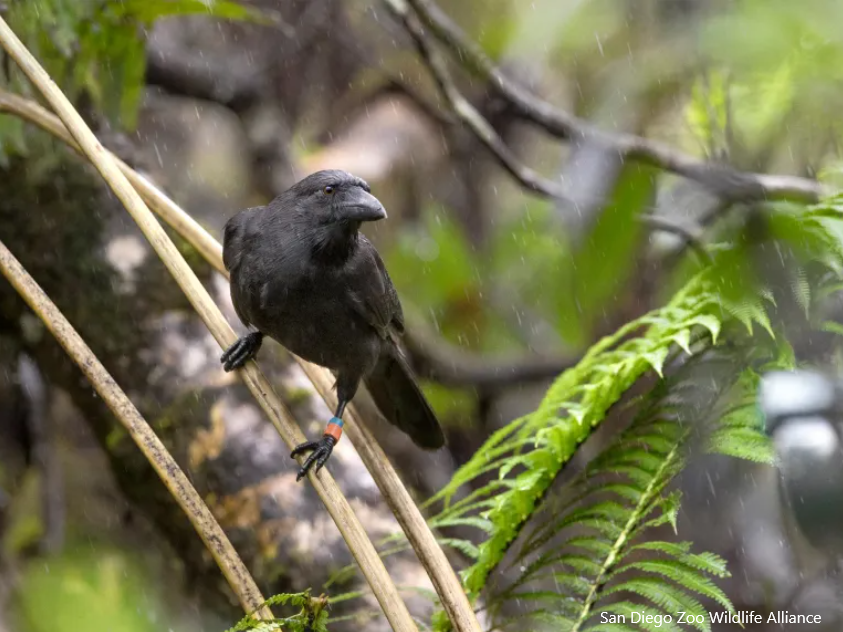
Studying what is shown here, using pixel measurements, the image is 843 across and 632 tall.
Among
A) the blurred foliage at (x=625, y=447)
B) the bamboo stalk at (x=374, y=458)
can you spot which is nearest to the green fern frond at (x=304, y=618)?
the bamboo stalk at (x=374, y=458)

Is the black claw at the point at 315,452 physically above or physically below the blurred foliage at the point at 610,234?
below

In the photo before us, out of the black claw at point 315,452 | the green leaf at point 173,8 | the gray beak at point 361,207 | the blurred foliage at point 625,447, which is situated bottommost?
the blurred foliage at point 625,447

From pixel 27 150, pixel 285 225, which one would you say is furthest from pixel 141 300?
pixel 285 225

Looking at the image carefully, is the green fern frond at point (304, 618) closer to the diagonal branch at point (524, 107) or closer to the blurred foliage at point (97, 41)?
the diagonal branch at point (524, 107)

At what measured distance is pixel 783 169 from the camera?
423 cm

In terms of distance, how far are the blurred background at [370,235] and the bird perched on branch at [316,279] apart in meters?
0.44

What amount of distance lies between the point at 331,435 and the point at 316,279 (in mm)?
426

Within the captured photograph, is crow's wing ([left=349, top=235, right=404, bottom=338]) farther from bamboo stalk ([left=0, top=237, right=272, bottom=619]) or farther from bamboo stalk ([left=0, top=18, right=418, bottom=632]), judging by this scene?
bamboo stalk ([left=0, top=237, right=272, bottom=619])

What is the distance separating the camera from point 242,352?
2412mm

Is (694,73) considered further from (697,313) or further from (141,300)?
(141,300)

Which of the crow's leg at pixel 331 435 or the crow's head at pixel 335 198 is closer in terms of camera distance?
the crow's leg at pixel 331 435

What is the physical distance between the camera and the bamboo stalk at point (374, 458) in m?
1.79

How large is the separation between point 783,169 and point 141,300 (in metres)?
3.00

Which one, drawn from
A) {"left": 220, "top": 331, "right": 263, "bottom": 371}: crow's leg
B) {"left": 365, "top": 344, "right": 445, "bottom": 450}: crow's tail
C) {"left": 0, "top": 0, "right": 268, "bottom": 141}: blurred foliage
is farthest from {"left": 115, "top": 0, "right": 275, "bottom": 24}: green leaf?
{"left": 365, "top": 344, "right": 445, "bottom": 450}: crow's tail
